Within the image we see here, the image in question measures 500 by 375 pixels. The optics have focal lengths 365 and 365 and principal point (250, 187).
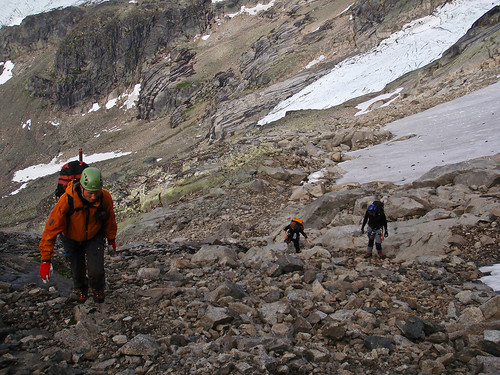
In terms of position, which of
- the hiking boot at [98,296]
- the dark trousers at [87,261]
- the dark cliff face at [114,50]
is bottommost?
the hiking boot at [98,296]

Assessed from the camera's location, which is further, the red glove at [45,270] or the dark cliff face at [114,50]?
the dark cliff face at [114,50]

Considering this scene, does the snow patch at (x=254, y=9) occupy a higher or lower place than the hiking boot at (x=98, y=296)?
higher

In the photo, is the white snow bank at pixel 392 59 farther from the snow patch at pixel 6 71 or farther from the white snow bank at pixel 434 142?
the snow patch at pixel 6 71

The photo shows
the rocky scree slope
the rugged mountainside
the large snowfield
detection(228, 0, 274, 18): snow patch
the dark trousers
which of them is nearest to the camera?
the rocky scree slope

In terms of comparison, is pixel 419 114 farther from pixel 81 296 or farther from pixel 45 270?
pixel 45 270

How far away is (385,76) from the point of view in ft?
108

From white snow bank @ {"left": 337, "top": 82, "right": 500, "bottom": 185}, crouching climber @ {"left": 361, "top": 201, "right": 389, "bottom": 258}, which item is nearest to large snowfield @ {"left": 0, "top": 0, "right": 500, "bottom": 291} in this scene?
white snow bank @ {"left": 337, "top": 82, "right": 500, "bottom": 185}

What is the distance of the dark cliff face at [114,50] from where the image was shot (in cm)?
10488

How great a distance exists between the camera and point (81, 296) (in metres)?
5.18

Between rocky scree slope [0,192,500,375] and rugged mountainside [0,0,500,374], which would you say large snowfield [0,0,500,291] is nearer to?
rocky scree slope [0,192,500,375]

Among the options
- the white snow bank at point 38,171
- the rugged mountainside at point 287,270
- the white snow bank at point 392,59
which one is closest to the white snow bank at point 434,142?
the rugged mountainside at point 287,270

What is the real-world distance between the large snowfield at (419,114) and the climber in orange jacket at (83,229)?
19.4ft

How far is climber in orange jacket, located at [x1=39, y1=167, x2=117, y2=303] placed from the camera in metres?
4.79

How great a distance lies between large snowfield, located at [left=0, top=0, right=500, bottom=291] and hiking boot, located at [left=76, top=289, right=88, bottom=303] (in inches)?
240
